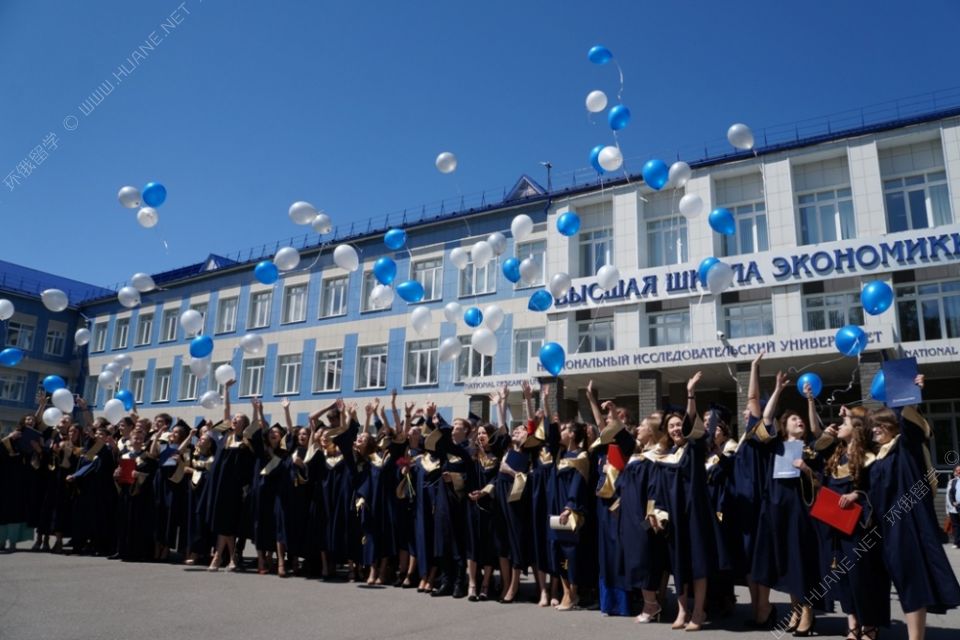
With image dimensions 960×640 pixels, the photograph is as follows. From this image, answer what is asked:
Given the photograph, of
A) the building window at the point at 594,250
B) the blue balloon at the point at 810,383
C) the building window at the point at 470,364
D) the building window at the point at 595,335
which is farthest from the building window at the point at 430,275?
the blue balloon at the point at 810,383

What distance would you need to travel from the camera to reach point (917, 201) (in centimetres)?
1936

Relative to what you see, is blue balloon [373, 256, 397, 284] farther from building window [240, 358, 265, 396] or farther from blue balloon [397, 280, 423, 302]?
building window [240, 358, 265, 396]

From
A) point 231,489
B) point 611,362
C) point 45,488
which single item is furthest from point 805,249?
point 45,488

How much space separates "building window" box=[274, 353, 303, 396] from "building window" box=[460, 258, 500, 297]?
8.25 meters

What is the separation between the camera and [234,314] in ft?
104

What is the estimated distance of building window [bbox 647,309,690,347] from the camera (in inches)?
837

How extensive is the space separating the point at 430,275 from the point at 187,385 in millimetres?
14399

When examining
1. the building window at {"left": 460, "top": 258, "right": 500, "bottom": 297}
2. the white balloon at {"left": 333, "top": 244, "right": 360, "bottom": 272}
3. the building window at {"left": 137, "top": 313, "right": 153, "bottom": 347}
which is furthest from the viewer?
the building window at {"left": 137, "top": 313, "right": 153, "bottom": 347}

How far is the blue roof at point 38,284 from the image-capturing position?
120 feet

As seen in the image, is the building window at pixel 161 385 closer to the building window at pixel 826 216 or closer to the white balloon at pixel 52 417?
the white balloon at pixel 52 417

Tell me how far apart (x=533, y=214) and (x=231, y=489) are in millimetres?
17181

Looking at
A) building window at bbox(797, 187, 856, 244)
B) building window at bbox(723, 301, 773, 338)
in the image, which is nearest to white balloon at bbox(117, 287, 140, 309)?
building window at bbox(723, 301, 773, 338)

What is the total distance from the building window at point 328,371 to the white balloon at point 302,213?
15478 mm

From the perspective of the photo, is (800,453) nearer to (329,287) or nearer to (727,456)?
(727,456)
